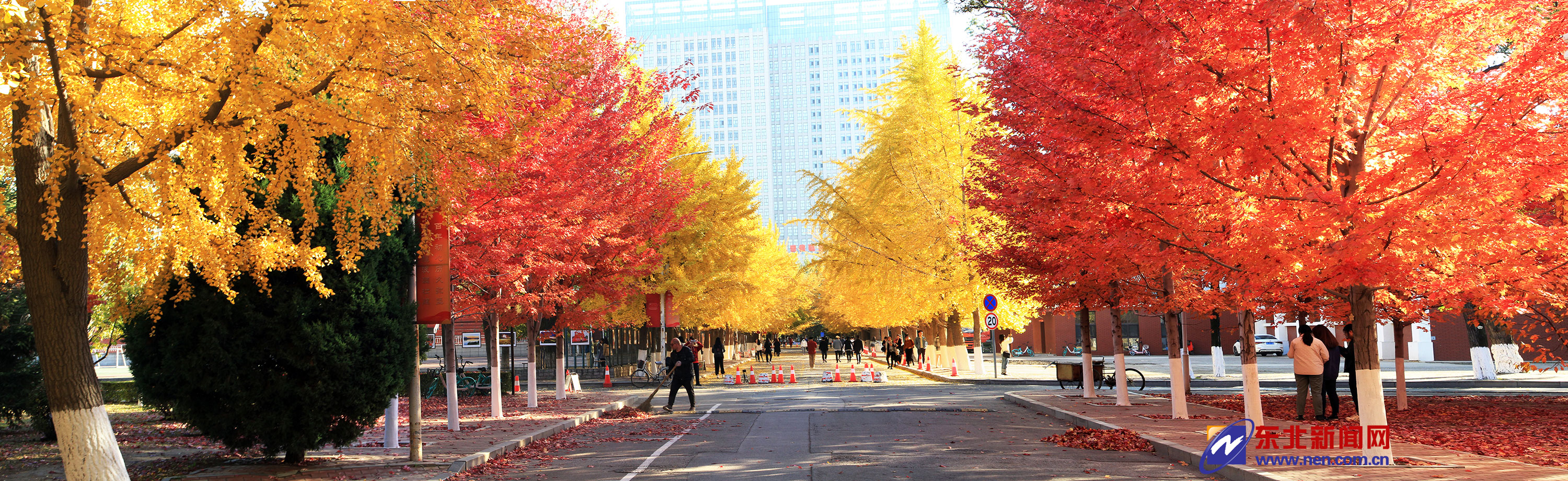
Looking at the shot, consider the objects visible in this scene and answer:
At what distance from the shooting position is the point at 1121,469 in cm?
1059

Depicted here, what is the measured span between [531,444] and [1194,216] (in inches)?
385

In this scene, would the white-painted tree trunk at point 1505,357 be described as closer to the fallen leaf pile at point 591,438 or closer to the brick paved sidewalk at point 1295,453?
the brick paved sidewalk at point 1295,453

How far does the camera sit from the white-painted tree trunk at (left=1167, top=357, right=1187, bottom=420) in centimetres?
1535

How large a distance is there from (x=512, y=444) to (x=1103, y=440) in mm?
8183

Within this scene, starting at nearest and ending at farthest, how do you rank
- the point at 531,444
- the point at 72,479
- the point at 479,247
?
1. the point at 72,479
2. the point at 531,444
3. the point at 479,247

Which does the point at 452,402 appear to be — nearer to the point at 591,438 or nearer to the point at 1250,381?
the point at 591,438

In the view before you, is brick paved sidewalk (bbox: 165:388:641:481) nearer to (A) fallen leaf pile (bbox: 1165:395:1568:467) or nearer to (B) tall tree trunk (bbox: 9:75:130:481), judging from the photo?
(B) tall tree trunk (bbox: 9:75:130:481)

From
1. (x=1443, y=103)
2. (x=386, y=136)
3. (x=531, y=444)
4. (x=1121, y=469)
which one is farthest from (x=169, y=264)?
(x=1443, y=103)

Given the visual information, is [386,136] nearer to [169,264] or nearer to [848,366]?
[169,264]

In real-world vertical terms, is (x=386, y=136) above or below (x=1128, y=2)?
below

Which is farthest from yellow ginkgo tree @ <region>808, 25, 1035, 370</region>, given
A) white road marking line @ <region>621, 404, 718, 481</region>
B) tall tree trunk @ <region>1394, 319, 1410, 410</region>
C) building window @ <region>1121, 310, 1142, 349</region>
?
building window @ <region>1121, 310, 1142, 349</region>

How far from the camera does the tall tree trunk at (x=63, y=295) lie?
838cm

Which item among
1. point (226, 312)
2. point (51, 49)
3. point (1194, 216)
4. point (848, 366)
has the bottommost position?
point (848, 366)

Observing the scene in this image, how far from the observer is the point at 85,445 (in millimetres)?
8398
